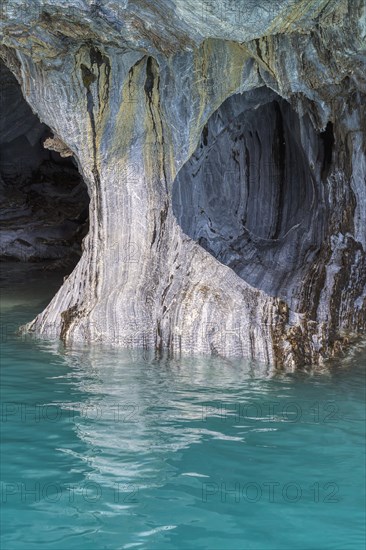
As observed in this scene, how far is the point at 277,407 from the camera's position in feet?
20.4

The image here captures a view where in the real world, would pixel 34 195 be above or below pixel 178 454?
above

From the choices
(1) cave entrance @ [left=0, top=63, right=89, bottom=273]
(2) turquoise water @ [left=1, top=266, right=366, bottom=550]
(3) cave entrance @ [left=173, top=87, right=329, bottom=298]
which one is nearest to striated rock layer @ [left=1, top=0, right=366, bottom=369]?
(3) cave entrance @ [left=173, top=87, right=329, bottom=298]

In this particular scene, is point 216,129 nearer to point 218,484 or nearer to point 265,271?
point 265,271

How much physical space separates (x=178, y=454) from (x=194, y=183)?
3784mm

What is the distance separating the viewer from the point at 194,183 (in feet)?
28.2

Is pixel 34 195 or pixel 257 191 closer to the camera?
pixel 257 191

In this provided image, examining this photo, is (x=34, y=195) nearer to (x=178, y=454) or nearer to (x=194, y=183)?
(x=194, y=183)

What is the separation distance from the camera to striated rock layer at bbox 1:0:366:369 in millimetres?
7285

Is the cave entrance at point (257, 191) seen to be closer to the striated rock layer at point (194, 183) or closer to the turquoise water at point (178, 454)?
the striated rock layer at point (194, 183)

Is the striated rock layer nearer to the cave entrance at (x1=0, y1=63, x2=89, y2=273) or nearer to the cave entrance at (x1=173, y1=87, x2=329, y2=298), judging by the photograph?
the cave entrance at (x1=173, y1=87, x2=329, y2=298)

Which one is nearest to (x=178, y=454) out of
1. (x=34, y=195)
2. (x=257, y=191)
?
(x=257, y=191)

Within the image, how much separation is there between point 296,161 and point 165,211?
7.04 feet

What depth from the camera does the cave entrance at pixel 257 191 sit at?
8.55 m

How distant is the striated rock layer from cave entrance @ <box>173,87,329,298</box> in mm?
22
